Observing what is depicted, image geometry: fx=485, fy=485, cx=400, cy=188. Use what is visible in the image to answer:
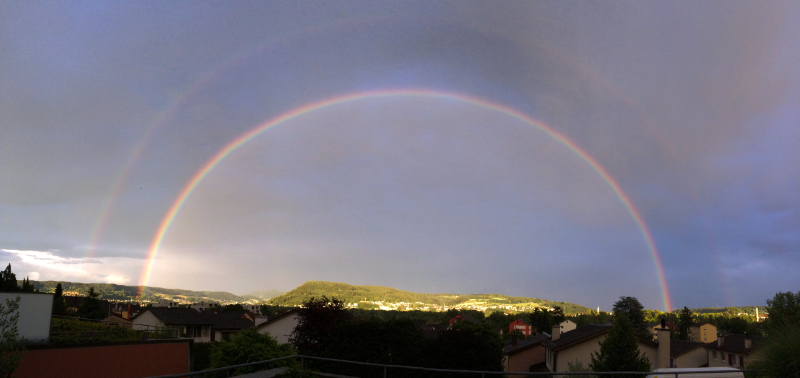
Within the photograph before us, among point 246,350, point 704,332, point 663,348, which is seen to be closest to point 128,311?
point 246,350

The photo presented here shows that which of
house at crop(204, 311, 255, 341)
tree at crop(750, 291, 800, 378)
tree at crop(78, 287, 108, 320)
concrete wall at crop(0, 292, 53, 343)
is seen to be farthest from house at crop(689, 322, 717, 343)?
concrete wall at crop(0, 292, 53, 343)

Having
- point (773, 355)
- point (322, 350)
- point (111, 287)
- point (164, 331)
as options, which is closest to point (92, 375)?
point (164, 331)

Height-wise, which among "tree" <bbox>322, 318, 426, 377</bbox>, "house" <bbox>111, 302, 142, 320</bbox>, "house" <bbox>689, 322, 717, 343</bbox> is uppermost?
"tree" <bbox>322, 318, 426, 377</bbox>

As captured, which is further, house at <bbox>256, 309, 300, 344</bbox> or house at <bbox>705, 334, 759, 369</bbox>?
house at <bbox>705, 334, 759, 369</bbox>

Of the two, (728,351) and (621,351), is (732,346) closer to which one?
(728,351)

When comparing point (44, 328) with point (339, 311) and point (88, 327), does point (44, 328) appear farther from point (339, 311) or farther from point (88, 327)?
point (339, 311)

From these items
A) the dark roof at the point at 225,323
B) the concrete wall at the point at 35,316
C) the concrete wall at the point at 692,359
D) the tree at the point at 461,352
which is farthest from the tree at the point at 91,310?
the concrete wall at the point at 692,359

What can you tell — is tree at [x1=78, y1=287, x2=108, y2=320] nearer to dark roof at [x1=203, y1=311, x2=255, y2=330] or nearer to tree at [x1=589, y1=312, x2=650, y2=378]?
dark roof at [x1=203, y1=311, x2=255, y2=330]
